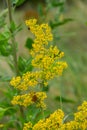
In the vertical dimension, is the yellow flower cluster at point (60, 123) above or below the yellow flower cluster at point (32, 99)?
below

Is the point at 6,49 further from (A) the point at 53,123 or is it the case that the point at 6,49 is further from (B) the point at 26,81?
(A) the point at 53,123

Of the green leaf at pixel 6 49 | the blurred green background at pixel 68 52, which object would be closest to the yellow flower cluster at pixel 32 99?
the green leaf at pixel 6 49

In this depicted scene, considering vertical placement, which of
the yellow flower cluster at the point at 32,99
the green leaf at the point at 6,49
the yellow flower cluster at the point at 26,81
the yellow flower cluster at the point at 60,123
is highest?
the green leaf at the point at 6,49

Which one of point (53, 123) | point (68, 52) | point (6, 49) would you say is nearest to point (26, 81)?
point (53, 123)

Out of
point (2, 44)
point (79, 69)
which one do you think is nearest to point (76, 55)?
point (79, 69)

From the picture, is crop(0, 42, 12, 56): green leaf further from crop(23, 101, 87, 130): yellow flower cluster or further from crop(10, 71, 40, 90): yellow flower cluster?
crop(23, 101, 87, 130): yellow flower cluster

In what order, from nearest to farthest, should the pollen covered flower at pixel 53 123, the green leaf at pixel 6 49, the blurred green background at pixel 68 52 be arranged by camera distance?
the pollen covered flower at pixel 53 123 < the green leaf at pixel 6 49 < the blurred green background at pixel 68 52

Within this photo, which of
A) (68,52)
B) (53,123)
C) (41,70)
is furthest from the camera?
(68,52)

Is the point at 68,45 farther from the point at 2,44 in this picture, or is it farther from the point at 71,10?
the point at 2,44

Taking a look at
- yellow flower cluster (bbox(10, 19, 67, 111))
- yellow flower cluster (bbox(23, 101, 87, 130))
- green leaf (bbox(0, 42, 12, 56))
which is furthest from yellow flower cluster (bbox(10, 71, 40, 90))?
green leaf (bbox(0, 42, 12, 56))

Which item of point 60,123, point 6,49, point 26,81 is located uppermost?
point 6,49

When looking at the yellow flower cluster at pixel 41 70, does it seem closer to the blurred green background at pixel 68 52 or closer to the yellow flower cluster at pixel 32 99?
the yellow flower cluster at pixel 32 99
